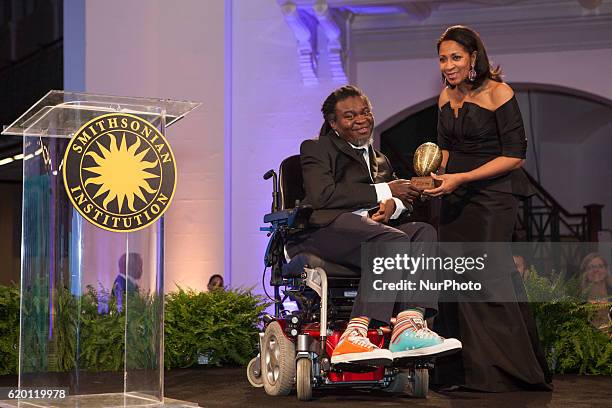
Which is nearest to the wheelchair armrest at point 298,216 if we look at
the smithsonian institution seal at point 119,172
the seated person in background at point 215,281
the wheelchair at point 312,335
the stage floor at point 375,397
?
the wheelchair at point 312,335

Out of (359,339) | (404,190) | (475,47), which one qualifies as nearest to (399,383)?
(359,339)

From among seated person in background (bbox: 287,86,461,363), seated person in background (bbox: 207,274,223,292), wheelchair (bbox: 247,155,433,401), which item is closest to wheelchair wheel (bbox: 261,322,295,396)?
wheelchair (bbox: 247,155,433,401)

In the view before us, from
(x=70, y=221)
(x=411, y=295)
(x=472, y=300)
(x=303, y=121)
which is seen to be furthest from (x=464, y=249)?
(x=303, y=121)

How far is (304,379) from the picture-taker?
4031 millimetres

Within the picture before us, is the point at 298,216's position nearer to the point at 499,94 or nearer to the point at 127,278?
the point at 127,278

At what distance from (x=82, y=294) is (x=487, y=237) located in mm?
1814

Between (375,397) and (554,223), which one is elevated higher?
(554,223)

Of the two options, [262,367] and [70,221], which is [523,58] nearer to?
[262,367]

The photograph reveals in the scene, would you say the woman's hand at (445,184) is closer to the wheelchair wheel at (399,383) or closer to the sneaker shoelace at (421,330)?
the sneaker shoelace at (421,330)

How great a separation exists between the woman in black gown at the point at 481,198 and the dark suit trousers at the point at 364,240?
0.25 metres

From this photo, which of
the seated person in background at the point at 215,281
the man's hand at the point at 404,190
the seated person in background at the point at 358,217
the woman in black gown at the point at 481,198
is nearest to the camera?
the seated person in background at the point at 358,217

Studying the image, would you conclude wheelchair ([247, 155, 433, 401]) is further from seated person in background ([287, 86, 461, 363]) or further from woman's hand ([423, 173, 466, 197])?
woman's hand ([423, 173, 466, 197])

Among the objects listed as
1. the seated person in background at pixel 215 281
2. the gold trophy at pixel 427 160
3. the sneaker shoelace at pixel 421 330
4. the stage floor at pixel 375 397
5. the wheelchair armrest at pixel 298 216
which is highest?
the gold trophy at pixel 427 160

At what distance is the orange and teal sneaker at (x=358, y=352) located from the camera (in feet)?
12.2
